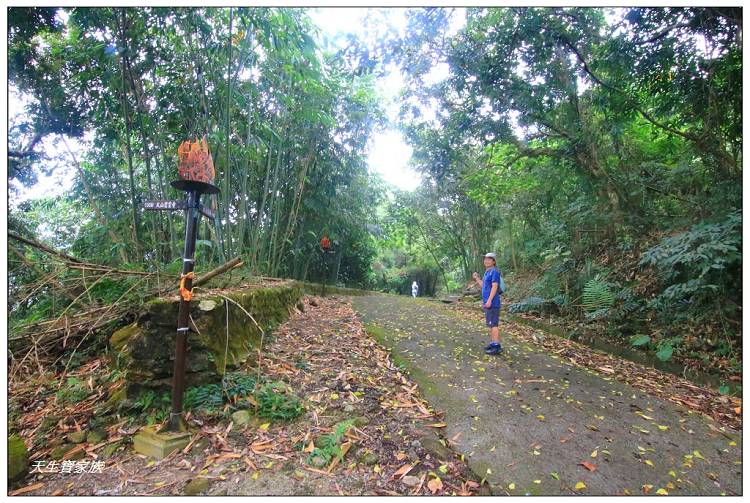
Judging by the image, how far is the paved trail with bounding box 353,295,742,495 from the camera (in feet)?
5.86

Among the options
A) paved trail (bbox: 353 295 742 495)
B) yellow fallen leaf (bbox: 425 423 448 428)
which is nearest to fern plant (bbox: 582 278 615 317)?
paved trail (bbox: 353 295 742 495)

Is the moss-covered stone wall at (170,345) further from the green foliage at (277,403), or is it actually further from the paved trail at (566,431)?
the paved trail at (566,431)

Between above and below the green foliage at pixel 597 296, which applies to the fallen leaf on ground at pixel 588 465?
below

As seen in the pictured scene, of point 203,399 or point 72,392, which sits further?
point 72,392

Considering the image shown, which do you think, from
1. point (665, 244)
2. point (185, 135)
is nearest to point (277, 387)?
point (185, 135)

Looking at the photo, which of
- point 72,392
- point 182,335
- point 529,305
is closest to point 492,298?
point 529,305

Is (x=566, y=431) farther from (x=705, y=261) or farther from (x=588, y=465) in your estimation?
(x=705, y=261)

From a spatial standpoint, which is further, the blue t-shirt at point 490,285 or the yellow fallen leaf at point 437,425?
the blue t-shirt at point 490,285

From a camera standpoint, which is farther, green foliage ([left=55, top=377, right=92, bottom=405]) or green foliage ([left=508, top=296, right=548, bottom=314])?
green foliage ([left=508, top=296, right=548, bottom=314])

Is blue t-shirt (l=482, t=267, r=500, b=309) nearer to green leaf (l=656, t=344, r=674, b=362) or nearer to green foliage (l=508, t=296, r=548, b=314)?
green leaf (l=656, t=344, r=674, b=362)

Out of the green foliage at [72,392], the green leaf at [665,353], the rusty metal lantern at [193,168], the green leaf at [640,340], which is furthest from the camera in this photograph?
the green leaf at [640,340]

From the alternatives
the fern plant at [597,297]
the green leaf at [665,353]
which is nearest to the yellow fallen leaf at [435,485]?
the green leaf at [665,353]

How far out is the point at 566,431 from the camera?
7.34 ft

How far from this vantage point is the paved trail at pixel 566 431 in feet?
5.86
